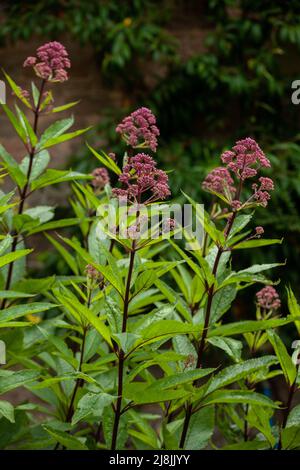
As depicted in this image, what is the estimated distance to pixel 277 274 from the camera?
2.49 meters

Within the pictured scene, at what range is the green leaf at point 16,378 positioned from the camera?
0.87 m

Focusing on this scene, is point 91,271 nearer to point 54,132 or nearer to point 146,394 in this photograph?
point 146,394

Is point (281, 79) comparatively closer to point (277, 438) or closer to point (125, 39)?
point (125, 39)

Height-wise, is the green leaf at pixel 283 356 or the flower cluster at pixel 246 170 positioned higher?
the flower cluster at pixel 246 170

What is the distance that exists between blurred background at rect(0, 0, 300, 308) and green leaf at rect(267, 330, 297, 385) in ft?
5.61

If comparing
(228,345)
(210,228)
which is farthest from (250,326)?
(210,228)

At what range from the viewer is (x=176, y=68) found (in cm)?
275

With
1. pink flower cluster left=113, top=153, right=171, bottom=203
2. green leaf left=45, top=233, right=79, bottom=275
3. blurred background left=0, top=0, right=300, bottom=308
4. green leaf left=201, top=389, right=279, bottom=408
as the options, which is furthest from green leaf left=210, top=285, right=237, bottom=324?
blurred background left=0, top=0, right=300, bottom=308

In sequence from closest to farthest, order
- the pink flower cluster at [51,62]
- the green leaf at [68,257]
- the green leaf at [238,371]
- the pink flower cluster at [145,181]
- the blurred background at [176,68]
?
the pink flower cluster at [145,181], the green leaf at [238,371], the pink flower cluster at [51,62], the green leaf at [68,257], the blurred background at [176,68]

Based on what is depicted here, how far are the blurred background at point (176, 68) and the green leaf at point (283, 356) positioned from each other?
1.71m

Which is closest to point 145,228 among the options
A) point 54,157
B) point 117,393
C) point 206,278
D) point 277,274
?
point 206,278

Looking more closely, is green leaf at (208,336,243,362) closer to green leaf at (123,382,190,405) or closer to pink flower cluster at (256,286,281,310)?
green leaf at (123,382,190,405)

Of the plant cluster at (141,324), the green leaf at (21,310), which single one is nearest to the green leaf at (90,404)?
the plant cluster at (141,324)

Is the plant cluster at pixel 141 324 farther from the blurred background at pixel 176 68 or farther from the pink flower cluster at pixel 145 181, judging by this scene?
the blurred background at pixel 176 68
